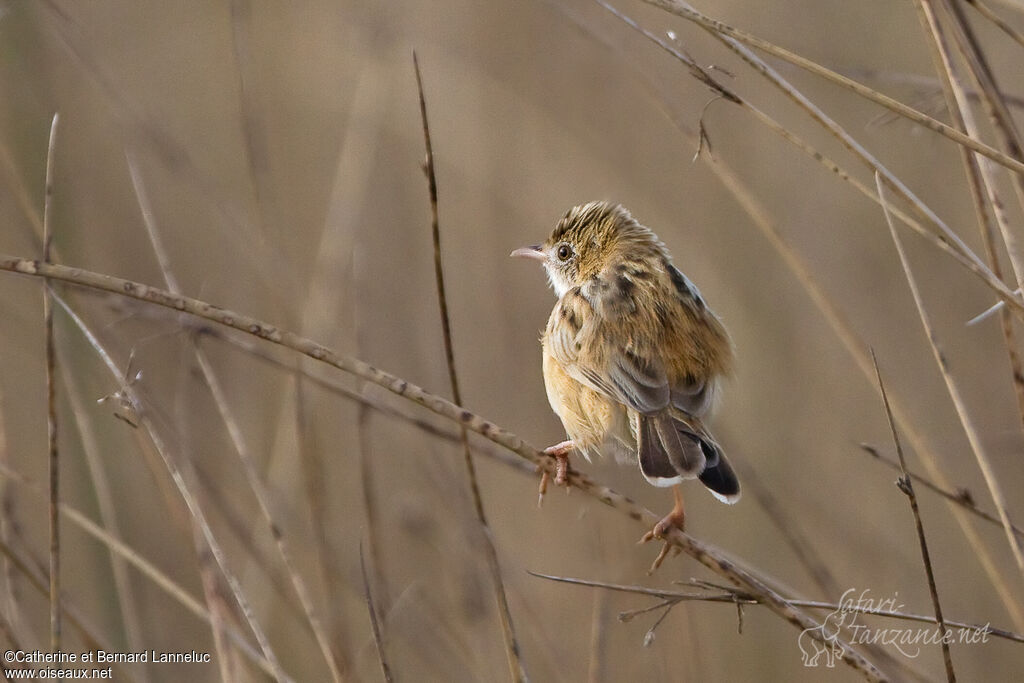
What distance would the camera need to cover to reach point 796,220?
618 centimetres

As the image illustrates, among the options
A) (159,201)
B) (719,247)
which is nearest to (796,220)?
(719,247)

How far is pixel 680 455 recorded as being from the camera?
327cm

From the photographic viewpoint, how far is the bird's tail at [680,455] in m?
3.20

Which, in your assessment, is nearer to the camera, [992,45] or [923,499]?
[923,499]

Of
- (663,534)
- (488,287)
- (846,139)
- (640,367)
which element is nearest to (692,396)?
(640,367)

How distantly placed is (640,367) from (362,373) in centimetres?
147

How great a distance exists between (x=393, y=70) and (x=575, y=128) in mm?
1506

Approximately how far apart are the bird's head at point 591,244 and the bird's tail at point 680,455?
3.20ft

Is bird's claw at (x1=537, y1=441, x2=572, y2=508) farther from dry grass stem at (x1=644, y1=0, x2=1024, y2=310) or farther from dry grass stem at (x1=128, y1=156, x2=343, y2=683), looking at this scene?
dry grass stem at (x1=644, y1=0, x2=1024, y2=310)

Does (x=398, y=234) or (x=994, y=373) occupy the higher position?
(x=398, y=234)

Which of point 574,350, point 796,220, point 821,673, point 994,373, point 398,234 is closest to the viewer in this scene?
point 574,350

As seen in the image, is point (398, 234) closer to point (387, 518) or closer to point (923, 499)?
point (387, 518)

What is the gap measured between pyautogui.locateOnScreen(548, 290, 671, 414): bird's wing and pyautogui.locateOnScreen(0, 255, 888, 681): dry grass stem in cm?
92

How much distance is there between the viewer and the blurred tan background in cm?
467
